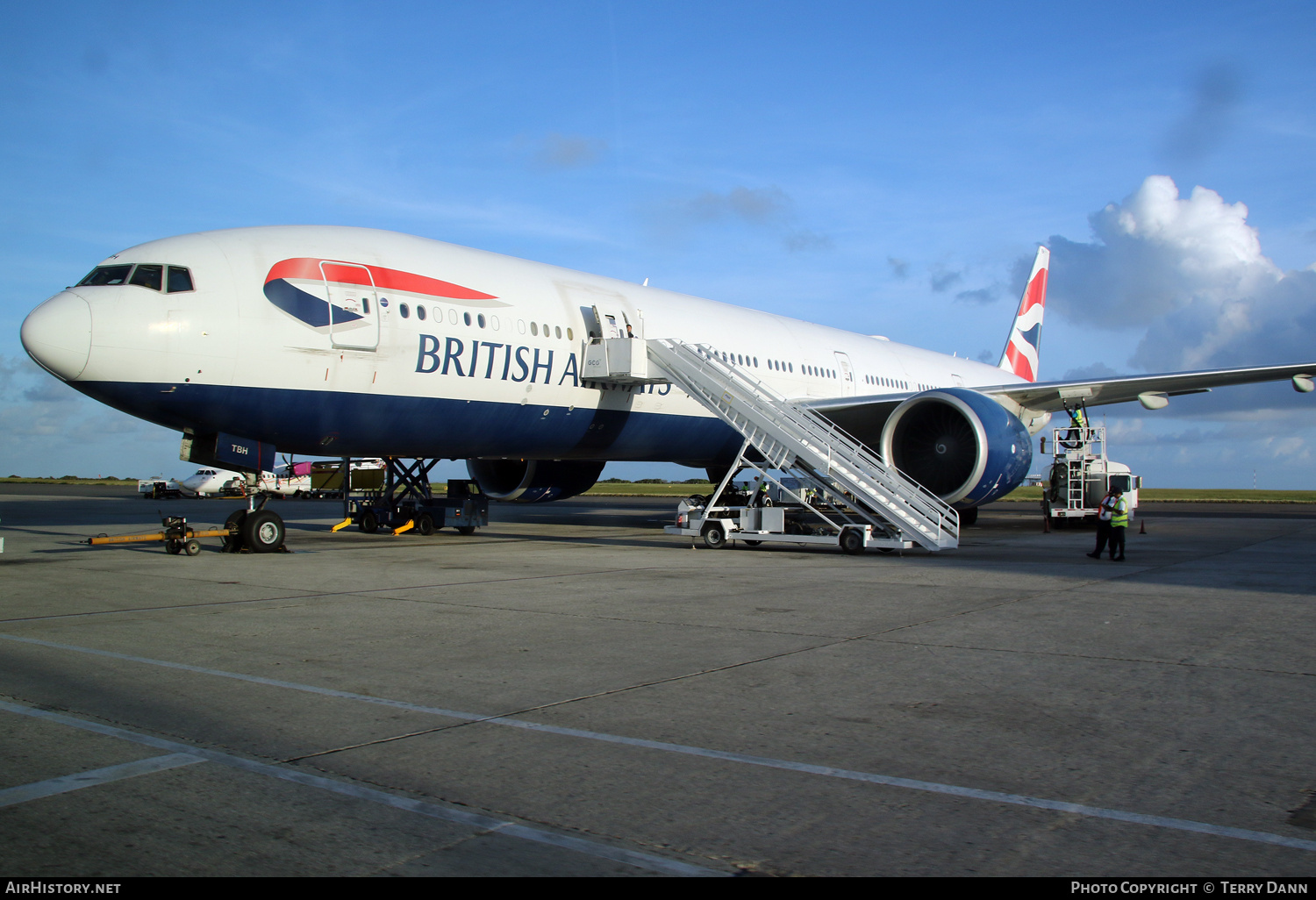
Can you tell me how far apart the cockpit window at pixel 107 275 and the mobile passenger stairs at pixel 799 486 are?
663cm

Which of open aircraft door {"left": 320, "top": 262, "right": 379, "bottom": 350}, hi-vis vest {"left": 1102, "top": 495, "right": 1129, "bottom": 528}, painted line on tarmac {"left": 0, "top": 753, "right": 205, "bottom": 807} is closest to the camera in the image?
painted line on tarmac {"left": 0, "top": 753, "right": 205, "bottom": 807}

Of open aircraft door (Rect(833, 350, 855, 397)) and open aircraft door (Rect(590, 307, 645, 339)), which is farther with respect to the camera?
open aircraft door (Rect(833, 350, 855, 397))

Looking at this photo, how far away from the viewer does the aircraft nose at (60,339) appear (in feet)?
32.9

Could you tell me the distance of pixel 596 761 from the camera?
3.79 m

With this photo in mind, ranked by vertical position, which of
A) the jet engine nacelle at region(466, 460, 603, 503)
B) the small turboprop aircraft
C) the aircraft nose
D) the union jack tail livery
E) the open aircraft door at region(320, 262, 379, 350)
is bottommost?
the small turboprop aircraft

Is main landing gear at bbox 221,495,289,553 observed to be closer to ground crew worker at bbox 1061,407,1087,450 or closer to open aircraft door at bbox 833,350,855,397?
open aircraft door at bbox 833,350,855,397

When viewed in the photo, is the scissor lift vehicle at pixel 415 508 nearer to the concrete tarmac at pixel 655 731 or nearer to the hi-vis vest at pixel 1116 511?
the concrete tarmac at pixel 655 731

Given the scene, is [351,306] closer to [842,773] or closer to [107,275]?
[107,275]

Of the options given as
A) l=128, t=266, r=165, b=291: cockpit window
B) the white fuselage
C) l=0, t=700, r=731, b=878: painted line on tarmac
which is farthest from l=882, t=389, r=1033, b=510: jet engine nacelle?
l=0, t=700, r=731, b=878: painted line on tarmac

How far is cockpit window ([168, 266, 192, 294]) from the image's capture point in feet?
35.4

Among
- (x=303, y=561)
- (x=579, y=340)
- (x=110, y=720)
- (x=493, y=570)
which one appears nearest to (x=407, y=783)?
(x=110, y=720)

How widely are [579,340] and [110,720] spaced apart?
35.5ft

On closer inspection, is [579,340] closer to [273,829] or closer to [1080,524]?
[273,829]

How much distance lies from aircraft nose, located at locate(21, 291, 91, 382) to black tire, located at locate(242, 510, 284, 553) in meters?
3.28
